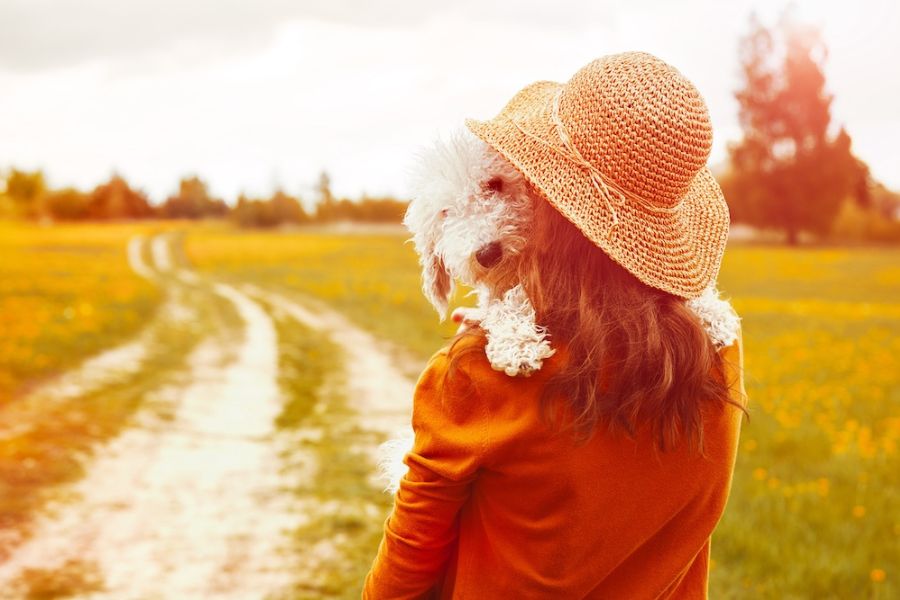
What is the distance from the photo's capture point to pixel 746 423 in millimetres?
7359

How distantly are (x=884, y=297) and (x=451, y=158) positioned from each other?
26.0 metres

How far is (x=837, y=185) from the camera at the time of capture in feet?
145

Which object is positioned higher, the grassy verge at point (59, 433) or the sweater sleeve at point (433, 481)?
the sweater sleeve at point (433, 481)

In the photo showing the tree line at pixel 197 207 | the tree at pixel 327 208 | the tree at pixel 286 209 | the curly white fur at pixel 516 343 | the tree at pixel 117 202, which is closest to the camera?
the curly white fur at pixel 516 343

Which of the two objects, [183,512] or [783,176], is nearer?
[183,512]

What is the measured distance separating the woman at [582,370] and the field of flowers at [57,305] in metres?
7.09

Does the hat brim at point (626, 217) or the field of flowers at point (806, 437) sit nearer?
the hat brim at point (626, 217)

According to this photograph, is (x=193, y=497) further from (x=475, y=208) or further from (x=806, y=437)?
(x=806, y=437)

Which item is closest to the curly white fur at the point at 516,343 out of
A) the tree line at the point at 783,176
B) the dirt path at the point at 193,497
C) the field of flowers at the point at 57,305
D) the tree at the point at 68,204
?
the dirt path at the point at 193,497

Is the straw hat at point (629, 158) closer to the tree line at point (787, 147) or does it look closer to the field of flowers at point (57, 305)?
the field of flowers at point (57, 305)

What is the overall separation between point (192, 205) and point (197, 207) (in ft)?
1.55

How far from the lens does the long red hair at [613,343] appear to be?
131cm

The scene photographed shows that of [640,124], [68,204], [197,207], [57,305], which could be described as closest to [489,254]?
[640,124]

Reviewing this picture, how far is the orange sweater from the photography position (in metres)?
1.33
